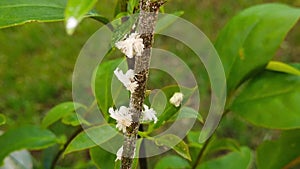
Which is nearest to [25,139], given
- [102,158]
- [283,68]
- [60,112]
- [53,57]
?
[60,112]

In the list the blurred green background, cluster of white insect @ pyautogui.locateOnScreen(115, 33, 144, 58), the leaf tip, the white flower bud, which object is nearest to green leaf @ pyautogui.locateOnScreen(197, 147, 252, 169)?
the white flower bud

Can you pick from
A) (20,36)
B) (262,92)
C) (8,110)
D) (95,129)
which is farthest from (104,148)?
(20,36)

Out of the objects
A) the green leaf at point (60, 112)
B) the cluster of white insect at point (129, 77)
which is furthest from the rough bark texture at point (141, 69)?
the green leaf at point (60, 112)

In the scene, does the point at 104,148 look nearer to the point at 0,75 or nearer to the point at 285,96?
the point at 285,96

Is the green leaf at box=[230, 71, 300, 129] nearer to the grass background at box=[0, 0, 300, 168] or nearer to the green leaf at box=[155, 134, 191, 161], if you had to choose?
the green leaf at box=[155, 134, 191, 161]

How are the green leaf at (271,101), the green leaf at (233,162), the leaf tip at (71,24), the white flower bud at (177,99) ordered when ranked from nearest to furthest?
the leaf tip at (71,24) < the white flower bud at (177,99) < the green leaf at (271,101) < the green leaf at (233,162)

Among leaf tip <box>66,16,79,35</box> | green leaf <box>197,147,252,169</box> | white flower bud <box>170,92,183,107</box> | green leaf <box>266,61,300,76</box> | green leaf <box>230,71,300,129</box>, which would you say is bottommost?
green leaf <box>197,147,252,169</box>

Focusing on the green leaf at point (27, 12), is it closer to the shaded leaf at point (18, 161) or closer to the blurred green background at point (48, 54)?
the shaded leaf at point (18, 161)
